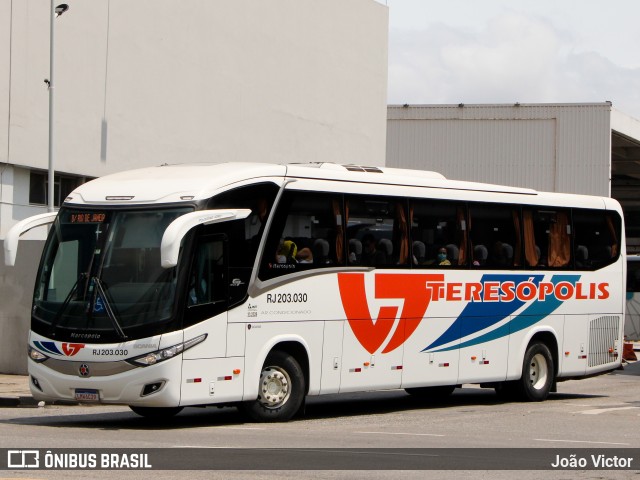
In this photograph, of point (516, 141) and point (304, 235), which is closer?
point (304, 235)

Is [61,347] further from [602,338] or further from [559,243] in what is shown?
[602,338]

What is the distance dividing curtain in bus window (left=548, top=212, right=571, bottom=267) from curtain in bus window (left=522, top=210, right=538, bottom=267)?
474 millimetres

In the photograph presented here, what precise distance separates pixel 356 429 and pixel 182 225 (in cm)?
354

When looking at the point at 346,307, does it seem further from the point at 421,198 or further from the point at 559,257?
the point at 559,257

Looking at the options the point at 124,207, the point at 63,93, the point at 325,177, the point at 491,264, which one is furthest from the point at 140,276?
the point at 63,93

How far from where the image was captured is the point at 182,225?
48.9 ft

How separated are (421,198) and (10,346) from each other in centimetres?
977

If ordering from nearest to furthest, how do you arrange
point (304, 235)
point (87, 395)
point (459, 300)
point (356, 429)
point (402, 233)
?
point (87, 395)
point (356, 429)
point (304, 235)
point (402, 233)
point (459, 300)

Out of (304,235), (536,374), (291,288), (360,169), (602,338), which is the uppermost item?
(360,169)

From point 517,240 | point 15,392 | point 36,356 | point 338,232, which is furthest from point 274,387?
point 15,392

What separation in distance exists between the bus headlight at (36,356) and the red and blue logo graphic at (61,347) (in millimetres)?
67

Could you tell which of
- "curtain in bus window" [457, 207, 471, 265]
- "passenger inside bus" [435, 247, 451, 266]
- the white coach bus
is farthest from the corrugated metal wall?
"passenger inside bus" [435, 247, 451, 266]

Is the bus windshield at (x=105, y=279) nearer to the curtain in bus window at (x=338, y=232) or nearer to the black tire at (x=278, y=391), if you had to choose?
the black tire at (x=278, y=391)

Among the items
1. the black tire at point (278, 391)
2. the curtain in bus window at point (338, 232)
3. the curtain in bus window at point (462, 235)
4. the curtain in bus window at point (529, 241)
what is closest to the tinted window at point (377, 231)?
the curtain in bus window at point (338, 232)
